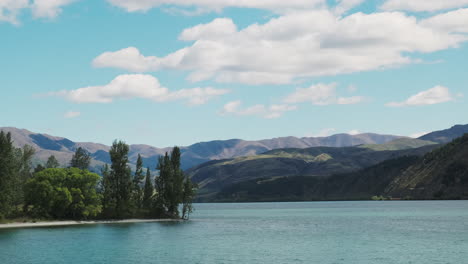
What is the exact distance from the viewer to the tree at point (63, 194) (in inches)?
7013

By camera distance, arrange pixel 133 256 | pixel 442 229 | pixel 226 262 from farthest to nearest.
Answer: pixel 442 229 < pixel 133 256 < pixel 226 262

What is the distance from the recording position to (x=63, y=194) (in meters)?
178

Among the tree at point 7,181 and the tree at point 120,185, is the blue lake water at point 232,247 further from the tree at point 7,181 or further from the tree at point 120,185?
the tree at point 120,185

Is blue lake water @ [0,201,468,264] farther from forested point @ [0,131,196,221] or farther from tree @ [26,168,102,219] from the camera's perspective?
tree @ [26,168,102,219]

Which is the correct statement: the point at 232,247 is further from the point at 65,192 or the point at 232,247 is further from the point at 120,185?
the point at 120,185

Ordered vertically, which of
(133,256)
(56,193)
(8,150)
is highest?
(8,150)

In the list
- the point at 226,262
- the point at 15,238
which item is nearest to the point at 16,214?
the point at 15,238

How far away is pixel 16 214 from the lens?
17888cm

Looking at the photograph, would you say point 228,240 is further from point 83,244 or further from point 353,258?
point 353,258

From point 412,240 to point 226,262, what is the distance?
56.2 meters

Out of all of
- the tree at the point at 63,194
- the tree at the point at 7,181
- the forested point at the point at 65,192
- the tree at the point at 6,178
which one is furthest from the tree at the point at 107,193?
the tree at the point at 6,178

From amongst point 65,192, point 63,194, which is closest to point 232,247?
point 65,192

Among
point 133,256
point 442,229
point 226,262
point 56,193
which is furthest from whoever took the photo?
point 56,193

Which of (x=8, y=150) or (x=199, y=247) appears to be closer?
(x=199, y=247)
